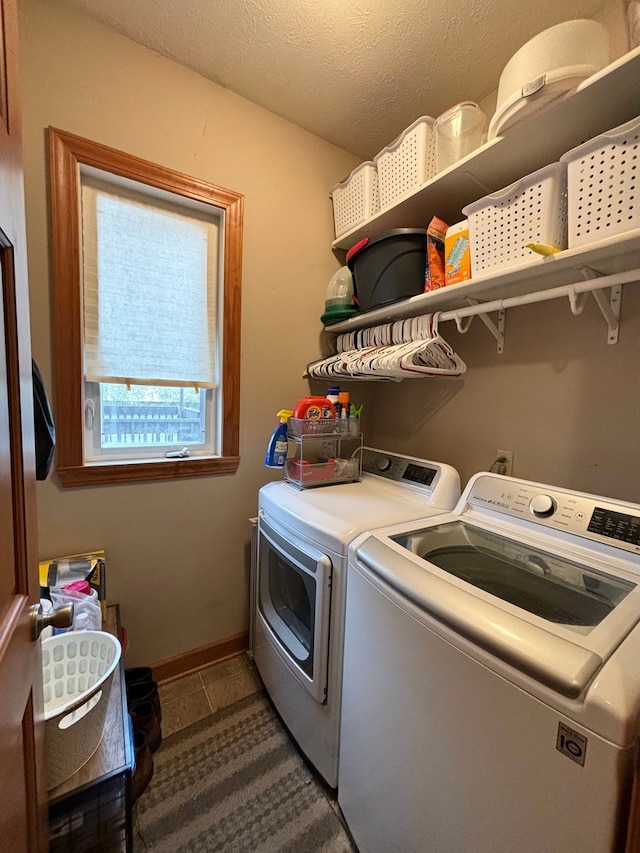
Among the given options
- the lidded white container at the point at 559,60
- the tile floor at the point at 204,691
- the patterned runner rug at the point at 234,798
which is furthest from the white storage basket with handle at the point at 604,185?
the tile floor at the point at 204,691

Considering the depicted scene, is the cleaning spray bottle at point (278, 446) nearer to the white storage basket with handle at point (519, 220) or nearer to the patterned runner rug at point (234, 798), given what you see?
the white storage basket with handle at point (519, 220)

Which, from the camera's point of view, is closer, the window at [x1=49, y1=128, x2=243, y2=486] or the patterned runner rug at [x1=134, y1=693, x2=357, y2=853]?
the patterned runner rug at [x1=134, y1=693, x2=357, y2=853]

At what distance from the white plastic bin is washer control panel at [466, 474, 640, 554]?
47.6 inches

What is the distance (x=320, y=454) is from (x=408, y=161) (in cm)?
135

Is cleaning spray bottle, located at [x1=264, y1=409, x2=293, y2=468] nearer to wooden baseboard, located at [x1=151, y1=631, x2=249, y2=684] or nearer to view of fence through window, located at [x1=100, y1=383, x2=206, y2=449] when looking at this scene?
view of fence through window, located at [x1=100, y1=383, x2=206, y2=449]

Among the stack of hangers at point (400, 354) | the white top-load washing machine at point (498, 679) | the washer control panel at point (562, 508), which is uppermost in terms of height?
the stack of hangers at point (400, 354)

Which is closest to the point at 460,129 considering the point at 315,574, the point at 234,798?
the point at 315,574

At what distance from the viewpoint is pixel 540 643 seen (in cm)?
62

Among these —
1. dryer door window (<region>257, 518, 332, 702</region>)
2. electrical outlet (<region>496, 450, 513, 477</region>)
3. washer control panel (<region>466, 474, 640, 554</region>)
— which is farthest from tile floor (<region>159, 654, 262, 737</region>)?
electrical outlet (<region>496, 450, 513, 477</region>)

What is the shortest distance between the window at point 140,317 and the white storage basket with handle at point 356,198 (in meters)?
0.54

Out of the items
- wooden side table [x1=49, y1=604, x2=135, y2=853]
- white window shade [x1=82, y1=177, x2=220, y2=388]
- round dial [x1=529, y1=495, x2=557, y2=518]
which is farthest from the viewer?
white window shade [x1=82, y1=177, x2=220, y2=388]

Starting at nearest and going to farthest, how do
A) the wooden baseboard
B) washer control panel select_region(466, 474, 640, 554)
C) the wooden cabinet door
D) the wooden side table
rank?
1. the wooden cabinet door
2. the wooden side table
3. washer control panel select_region(466, 474, 640, 554)
4. the wooden baseboard

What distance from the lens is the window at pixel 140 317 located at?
1344 millimetres

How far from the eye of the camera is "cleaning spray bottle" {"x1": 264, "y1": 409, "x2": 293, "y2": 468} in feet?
5.39
